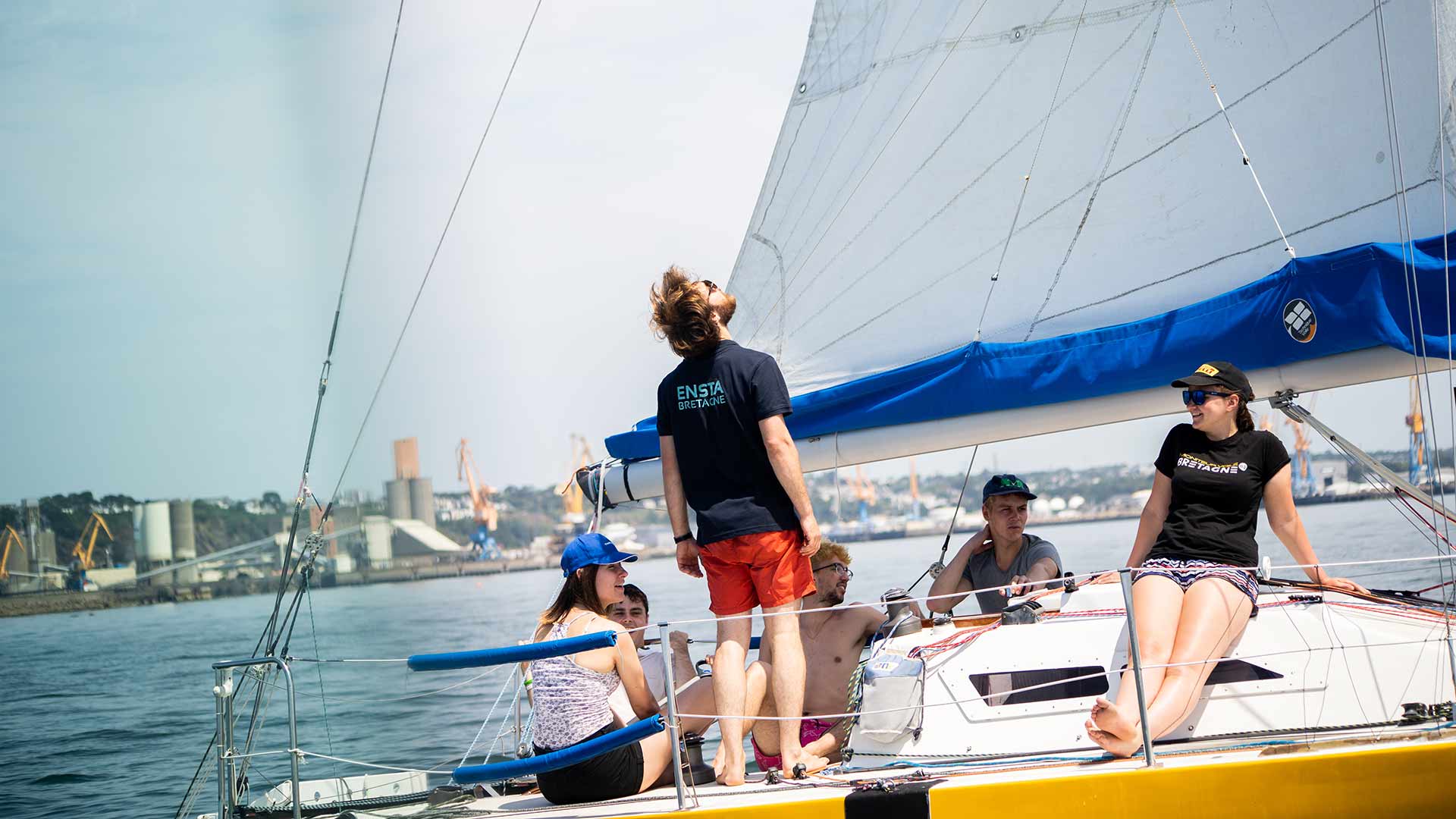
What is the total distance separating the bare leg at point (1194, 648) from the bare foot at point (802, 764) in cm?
90

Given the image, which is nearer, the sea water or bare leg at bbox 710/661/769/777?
bare leg at bbox 710/661/769/777

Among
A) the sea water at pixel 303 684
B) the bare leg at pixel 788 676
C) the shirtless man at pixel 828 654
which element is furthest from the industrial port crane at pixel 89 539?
the bare leg at pixel 788 676

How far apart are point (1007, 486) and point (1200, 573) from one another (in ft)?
4.14

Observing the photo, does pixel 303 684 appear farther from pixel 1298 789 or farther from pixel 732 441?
pixel 1298 789

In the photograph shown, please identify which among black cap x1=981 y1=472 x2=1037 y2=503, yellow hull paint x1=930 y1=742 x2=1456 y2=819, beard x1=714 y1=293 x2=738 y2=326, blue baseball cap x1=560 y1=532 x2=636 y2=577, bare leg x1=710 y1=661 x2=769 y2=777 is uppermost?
beard x1=714 y1=293 x2=738 y2=326

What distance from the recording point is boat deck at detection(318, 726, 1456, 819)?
10.3 ft

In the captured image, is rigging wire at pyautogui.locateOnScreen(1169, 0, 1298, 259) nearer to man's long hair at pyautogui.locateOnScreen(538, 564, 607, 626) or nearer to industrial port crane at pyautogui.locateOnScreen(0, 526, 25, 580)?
man's long hair at pyautogui.locateOnScreen(538, 564, 607, 626)

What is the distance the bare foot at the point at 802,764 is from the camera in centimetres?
370

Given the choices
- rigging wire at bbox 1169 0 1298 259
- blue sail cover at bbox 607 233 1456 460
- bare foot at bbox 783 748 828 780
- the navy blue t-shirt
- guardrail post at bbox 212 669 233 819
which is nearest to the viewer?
bare foot at bbox 783 748 828 780

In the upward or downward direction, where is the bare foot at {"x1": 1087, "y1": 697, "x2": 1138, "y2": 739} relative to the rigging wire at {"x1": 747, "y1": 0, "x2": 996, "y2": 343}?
downward

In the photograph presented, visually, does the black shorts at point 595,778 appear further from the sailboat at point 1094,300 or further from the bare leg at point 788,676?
the bare leg at point 788,676

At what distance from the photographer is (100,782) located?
9.38 metres

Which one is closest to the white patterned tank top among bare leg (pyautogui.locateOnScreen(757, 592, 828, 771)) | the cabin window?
bare leg (pyautogui.locateOnScreen(757, 592, 828, 771))

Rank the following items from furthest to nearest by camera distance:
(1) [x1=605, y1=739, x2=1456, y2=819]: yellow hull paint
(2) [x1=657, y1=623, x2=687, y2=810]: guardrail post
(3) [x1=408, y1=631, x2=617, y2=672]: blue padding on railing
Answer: (3) [x1=408, y1=631, x2=617, y2=672]: blue padding on railing < (2) [x1=657, y1=623, x2=687, y2=810]: guardrail post < (1) [x1=605, y1=739, x2=1456, y2=819]: yellow hull paint
